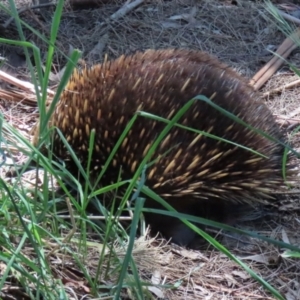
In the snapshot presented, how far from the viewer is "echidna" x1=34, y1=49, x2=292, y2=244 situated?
2525 millimetres

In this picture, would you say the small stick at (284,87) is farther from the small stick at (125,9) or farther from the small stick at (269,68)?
the small stick at (125,9)

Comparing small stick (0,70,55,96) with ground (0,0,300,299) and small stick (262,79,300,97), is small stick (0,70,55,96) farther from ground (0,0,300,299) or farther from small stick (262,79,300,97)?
small stick (262,79,300,97)

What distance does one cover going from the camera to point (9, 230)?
1.75m

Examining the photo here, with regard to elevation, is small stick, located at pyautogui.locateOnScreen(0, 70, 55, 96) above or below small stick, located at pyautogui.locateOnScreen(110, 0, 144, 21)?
below

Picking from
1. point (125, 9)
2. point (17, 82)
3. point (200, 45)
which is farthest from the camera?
point (125, 9)

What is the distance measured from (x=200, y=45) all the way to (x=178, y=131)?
1.55m

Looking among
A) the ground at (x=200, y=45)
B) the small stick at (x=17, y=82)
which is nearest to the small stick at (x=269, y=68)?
the ground at (x=200, y=45)

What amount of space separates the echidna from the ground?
0.70 feet

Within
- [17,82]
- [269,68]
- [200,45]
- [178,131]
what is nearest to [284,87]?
[269,68]

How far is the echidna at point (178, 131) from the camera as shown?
8.29 ft

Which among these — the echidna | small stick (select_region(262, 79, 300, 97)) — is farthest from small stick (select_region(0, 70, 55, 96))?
small stick (select_region(262, 79, 300, 97))

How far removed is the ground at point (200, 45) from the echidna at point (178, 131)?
8.4 inches

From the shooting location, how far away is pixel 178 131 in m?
2.52

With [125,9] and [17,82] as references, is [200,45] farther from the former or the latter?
[17,82]
